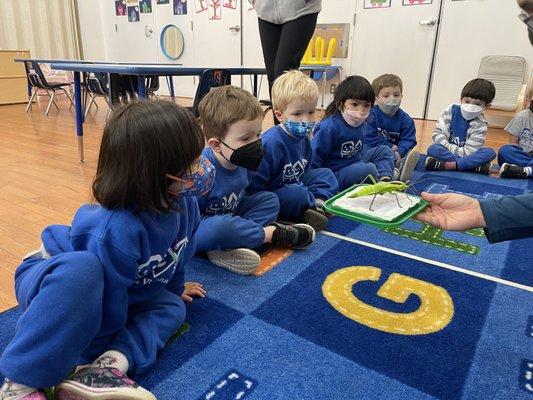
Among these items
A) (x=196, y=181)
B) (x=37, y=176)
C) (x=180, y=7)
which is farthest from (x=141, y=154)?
(x=180, y=7)

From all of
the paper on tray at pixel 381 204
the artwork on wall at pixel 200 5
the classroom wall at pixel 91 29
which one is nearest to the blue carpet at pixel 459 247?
the paper on tray at pixel 381 204

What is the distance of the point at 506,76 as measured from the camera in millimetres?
3672

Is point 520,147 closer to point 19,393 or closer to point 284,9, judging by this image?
point 284,9

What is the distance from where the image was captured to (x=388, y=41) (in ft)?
14.0

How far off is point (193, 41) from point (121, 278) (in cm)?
561

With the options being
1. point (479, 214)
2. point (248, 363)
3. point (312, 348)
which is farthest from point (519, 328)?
point (248, 363)

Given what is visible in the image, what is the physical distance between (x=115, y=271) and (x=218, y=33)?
5300mm

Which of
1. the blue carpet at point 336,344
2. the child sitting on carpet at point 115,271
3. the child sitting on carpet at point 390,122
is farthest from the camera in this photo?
the child sitting on carpet at point 390,122

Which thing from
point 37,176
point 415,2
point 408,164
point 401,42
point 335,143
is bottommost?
point 37,176

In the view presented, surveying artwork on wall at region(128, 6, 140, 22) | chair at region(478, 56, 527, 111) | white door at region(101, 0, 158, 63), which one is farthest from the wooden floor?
artwork on wall at region(128, 6, 140, 22)

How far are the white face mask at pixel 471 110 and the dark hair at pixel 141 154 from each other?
2.11 metres

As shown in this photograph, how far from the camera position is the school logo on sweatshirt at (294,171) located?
154 centimetres

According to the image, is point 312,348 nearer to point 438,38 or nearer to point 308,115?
point 308,115

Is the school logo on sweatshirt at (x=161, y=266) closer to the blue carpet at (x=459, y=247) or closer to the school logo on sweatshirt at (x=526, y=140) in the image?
the blue carpet at (x=459, y=247)
